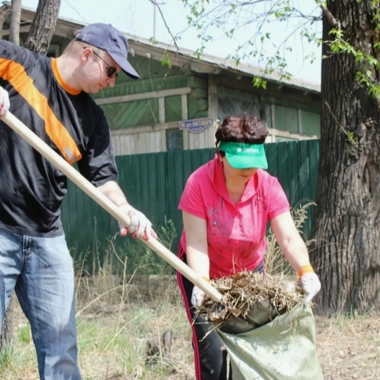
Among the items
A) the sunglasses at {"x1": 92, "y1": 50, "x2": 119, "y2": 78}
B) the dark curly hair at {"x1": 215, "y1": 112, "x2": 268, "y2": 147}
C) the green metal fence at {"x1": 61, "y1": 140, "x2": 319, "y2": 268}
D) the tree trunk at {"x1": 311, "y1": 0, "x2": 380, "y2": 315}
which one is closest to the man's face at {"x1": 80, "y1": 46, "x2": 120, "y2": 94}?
the sunglasses at {"x1": 92, "y1": 50, "x2": 119, "y2": 78}

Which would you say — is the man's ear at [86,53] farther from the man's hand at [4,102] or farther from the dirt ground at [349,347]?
the dirt ground at [349,347]

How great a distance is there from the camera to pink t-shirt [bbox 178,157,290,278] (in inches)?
133

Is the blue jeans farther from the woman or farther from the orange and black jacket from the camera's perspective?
the woman

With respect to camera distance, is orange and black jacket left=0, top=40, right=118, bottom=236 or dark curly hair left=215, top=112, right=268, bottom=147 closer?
orange and black jacket left=0, top=40, right=118, bottom=236

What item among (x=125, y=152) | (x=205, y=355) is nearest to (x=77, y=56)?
(x=205, y=355)

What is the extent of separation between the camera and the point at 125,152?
1296 cm

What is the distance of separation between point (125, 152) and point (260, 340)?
9988mm

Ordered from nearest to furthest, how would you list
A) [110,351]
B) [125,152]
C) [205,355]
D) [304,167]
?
1. [205,355]
2. [110,351]
3. [304,167]
4. [125,152]

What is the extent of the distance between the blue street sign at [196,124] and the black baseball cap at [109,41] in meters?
8.71

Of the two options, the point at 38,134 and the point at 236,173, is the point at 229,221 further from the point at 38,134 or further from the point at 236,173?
the point at 38,134

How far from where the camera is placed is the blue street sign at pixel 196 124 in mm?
11866

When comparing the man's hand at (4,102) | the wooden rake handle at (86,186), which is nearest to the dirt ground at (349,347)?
the wooden rake handle at (86,186)

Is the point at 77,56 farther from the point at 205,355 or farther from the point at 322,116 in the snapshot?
the point at 322,116

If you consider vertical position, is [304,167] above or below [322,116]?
below
